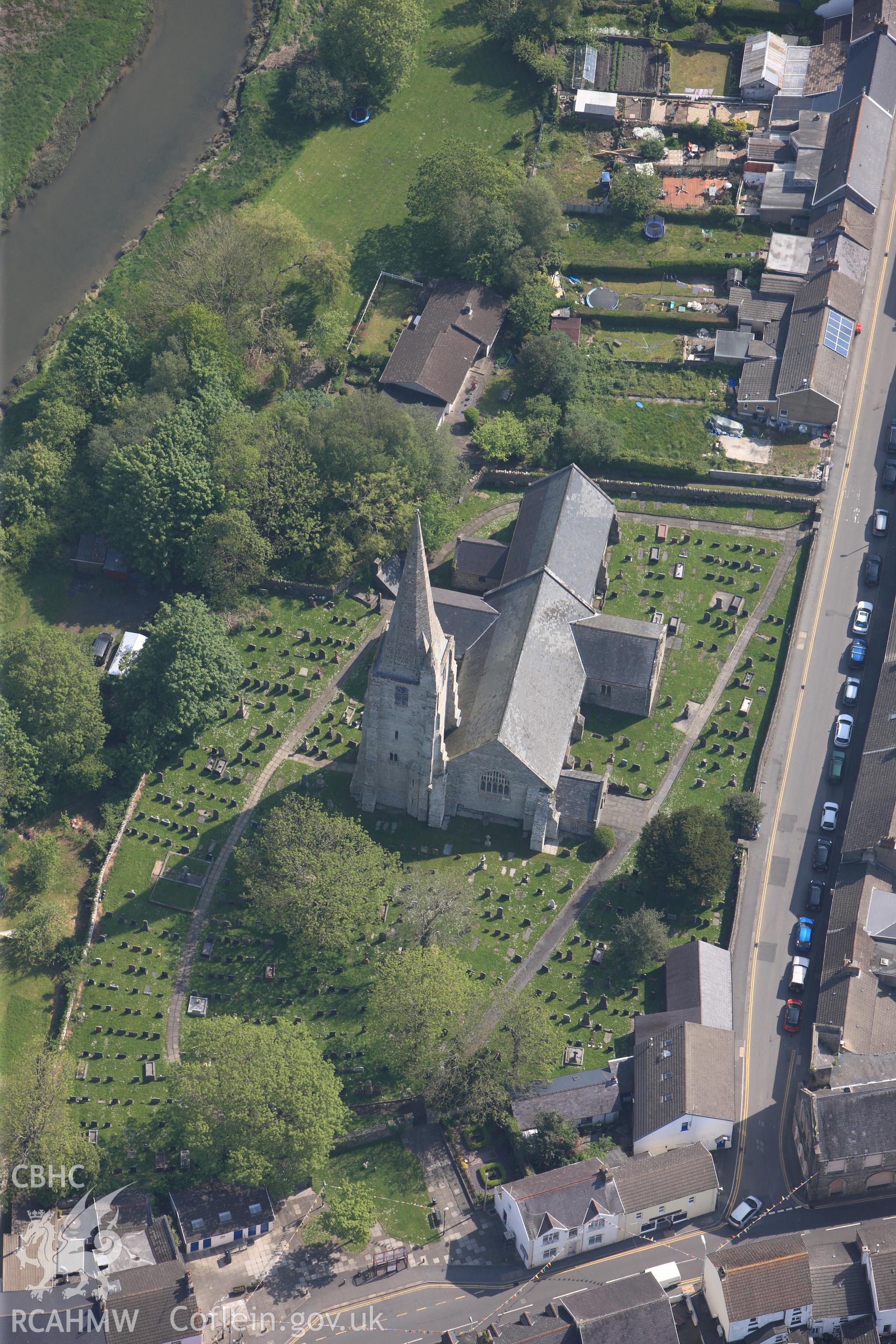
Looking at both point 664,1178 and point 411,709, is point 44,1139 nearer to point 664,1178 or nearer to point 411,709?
point 411,709

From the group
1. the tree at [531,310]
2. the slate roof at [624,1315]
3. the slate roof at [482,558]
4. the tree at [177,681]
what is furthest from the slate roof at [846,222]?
the slate roof at [624,1315]

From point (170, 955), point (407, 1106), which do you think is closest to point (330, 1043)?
point (407, 1106)

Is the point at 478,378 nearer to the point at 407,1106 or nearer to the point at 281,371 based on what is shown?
the point at 281,371

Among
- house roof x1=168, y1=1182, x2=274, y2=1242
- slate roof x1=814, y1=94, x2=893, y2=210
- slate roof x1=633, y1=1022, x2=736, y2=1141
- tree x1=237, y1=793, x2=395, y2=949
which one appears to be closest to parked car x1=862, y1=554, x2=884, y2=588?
slate roof x1=814, y1=94, x2=893, y2=210

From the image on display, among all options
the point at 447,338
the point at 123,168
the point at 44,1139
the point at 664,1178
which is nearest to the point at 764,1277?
the point at 664,1178

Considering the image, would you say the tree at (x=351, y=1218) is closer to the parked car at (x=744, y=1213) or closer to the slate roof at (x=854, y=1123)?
the parked car at (x=744, y=1213)

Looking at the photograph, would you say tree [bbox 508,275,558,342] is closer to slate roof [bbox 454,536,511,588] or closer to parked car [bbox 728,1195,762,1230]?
slate roof [bbox 454,536,511,588]
